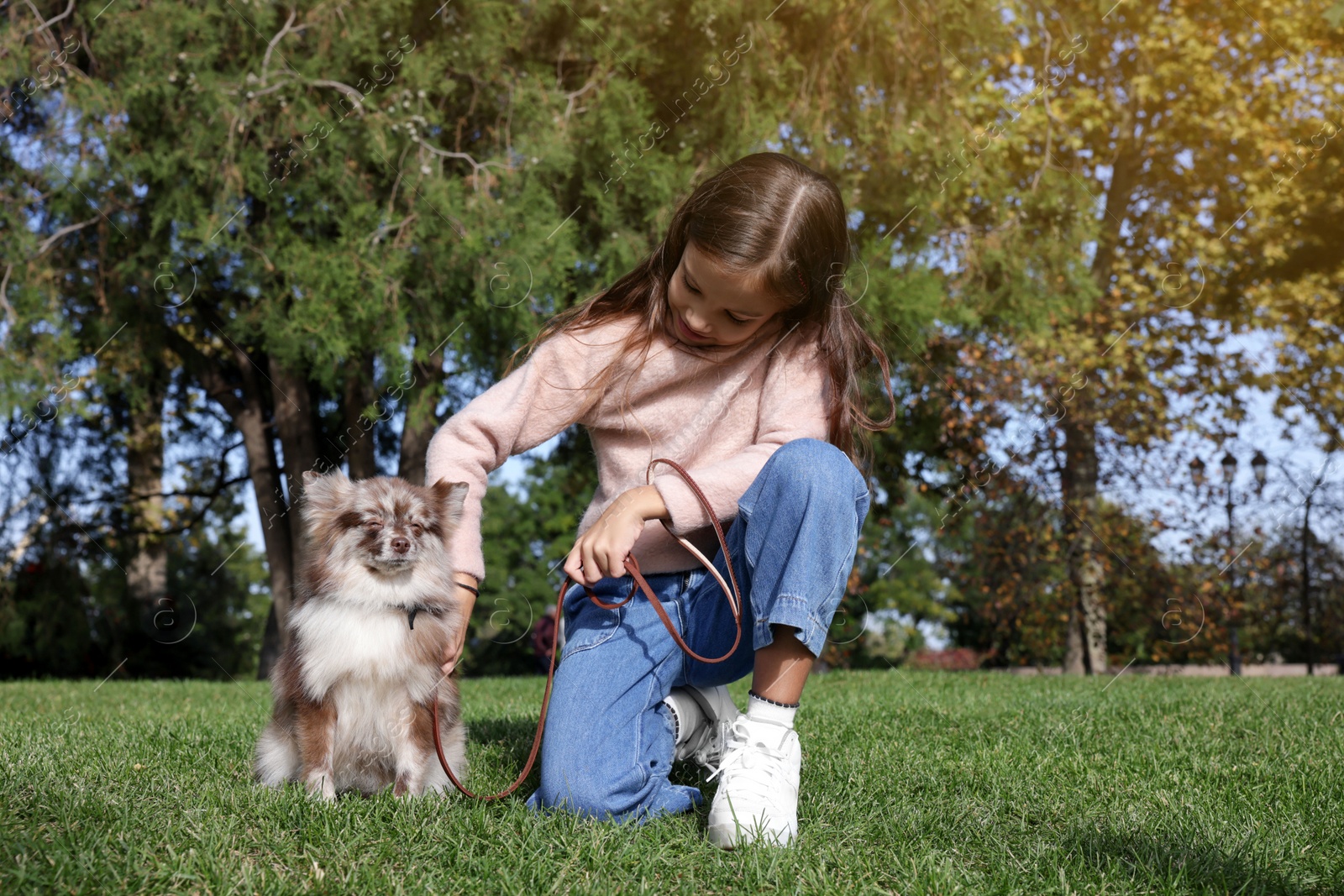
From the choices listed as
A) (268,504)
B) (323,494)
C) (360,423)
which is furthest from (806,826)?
(268,504)

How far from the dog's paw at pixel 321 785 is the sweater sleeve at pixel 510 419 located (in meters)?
0.70

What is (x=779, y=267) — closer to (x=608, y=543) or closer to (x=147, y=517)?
(x=608, y=543)

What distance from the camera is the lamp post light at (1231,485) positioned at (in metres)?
13.5

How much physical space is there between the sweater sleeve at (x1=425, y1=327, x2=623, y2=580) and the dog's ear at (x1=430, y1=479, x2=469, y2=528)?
0.07ft

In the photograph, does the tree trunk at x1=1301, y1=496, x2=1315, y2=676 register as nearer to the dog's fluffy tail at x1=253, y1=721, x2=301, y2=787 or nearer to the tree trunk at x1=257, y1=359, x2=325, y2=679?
the tree trunk at x1=257, y1=359, x2=325, y2=679

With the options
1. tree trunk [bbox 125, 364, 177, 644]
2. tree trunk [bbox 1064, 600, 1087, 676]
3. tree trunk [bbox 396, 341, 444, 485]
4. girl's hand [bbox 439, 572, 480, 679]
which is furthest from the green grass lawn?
tree trunk [bbox 125, 364, 177, 644]

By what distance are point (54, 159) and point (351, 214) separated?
9.93 ft

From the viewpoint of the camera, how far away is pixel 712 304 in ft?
10.5

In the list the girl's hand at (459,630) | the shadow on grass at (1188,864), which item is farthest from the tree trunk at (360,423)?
the shadow on grass at (1188,864)

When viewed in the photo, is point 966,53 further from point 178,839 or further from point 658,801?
point 178,839

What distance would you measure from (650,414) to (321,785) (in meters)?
1.52

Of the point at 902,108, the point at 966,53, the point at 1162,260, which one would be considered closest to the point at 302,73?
the point at 902,108

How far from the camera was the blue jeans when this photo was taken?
108 inches

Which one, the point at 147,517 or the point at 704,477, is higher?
the point at 147,517
